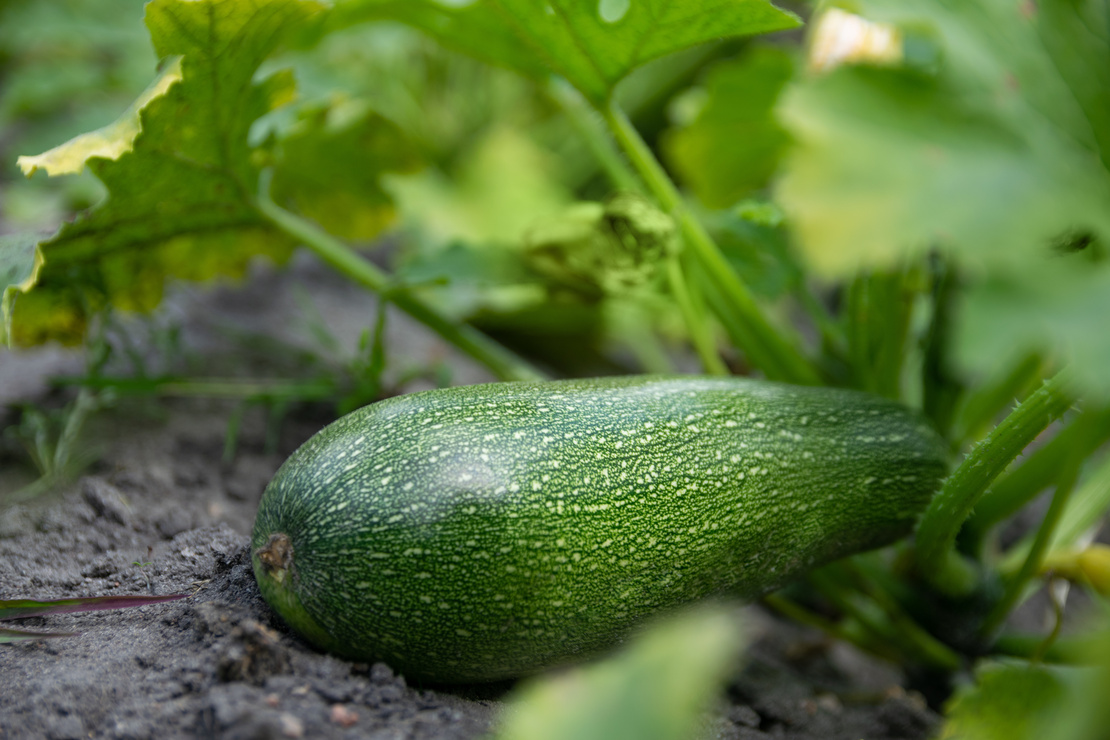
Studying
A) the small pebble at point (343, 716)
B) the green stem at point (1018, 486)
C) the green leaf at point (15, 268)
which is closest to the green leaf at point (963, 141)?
the green stem at point (1018, 486)

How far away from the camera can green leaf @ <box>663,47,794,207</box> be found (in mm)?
1839

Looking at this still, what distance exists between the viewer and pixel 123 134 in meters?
1.21

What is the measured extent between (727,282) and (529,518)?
75 centimetres

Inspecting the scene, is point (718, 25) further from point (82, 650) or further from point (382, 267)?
point (382, 267)

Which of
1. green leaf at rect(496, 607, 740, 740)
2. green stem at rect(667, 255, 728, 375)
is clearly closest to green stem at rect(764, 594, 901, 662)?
green stem at rect(667, 255, 728, 375)

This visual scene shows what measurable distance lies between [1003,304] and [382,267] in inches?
82.9

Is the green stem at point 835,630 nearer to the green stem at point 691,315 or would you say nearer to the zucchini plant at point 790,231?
the zucchini plant at point 790,231

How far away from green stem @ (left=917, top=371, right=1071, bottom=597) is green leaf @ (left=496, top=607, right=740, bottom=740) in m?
0.65

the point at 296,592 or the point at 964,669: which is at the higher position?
the point at 296,592

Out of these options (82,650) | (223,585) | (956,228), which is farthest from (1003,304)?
(82,650)

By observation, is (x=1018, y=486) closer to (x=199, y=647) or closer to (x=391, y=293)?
(x=391, y=293)

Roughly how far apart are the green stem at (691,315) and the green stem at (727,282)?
0.17 ft

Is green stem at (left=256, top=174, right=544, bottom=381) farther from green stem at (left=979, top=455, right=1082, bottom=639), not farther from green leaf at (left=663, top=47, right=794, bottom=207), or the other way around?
green stem at (left=979, top=455, right=1082, bottom=639)

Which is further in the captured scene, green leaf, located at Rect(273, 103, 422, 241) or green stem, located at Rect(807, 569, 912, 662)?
green leaf, located at Rect(273, 103, 422, 241)
